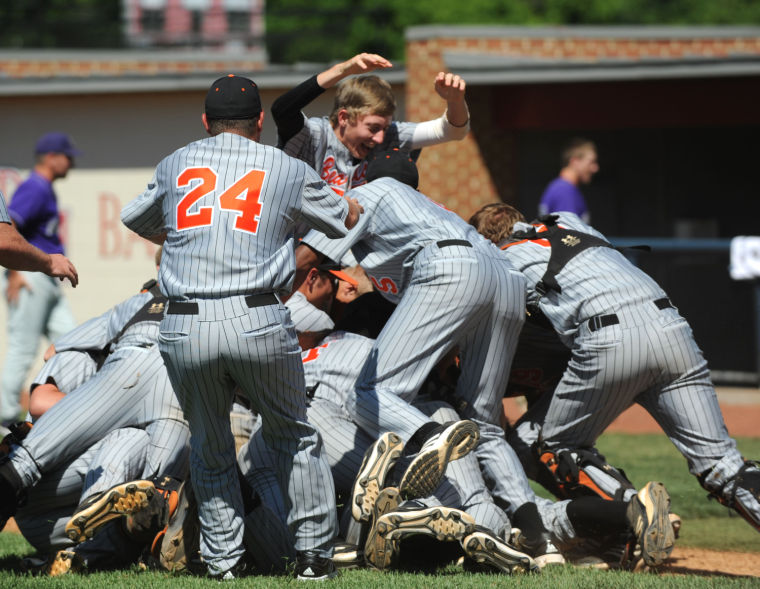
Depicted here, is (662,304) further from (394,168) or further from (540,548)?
(394,168)

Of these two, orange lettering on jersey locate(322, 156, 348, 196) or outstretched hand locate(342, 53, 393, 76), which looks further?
orange lettering on jersey locate(322, 156, 348, 196)

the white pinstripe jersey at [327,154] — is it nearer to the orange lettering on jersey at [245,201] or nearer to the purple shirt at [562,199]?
the orange lettering on jersey at [245,201]

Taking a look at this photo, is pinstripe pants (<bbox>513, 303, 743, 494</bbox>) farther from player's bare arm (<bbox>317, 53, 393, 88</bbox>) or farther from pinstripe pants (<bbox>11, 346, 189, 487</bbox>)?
pinstripe pants (<bbox>11, 346, 189, 487</bbox>)

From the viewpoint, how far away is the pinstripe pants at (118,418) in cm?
481

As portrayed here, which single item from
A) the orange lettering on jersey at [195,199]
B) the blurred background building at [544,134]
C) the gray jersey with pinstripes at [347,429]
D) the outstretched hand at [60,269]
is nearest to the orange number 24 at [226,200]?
the orange lettering on jersey at [195,199]

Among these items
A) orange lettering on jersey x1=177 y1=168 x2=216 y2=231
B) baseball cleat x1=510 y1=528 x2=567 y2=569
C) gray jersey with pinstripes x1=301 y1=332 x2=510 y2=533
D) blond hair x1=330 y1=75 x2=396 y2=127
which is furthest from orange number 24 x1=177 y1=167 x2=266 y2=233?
baseball cleat x1=510 y1=528 x2=567 y2=569

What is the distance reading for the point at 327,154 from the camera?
5.93 metres

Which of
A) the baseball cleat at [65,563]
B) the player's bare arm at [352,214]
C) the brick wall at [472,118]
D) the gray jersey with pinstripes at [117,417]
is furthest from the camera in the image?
the brick wall at [472,118]

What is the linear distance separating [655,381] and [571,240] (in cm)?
81

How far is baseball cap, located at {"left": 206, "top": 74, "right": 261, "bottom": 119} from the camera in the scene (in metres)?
4.42

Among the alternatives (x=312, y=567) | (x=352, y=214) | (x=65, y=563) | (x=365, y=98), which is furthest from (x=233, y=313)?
(x=365, y=98)

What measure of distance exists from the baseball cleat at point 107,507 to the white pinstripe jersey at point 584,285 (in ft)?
6.92

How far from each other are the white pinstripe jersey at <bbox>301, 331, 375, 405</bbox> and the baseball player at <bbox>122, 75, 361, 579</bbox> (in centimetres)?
76

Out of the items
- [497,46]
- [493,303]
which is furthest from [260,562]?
[497,46]
